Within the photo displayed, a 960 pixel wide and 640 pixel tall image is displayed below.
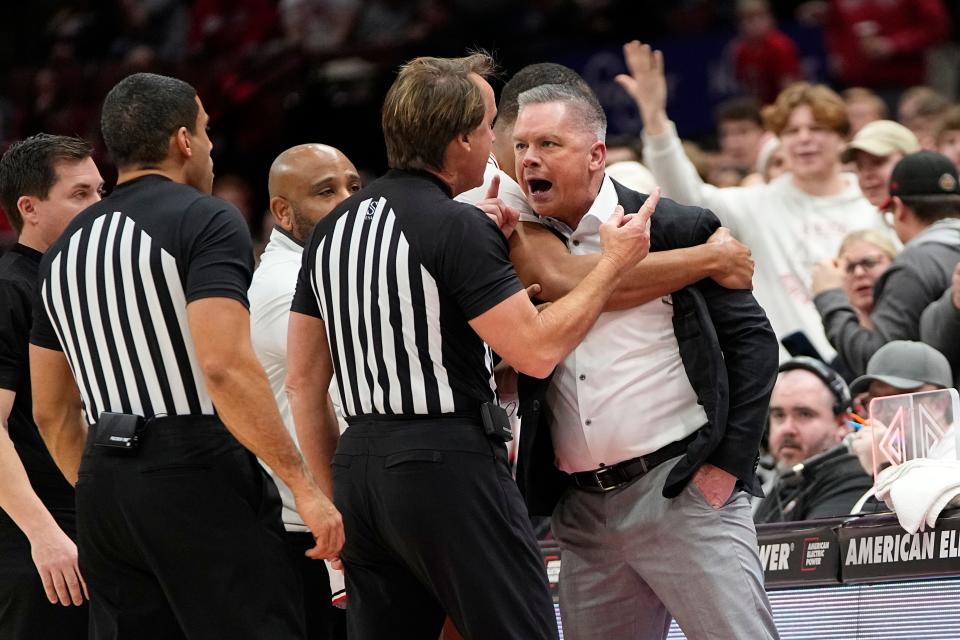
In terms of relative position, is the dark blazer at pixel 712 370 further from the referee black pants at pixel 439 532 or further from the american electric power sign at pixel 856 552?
the american electric power sign at pixel 856 552

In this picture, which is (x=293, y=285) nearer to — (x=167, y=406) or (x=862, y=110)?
(x=167, y=406)

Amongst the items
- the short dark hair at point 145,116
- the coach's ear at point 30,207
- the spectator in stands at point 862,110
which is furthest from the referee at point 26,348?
the spectator in stands at point 862,110

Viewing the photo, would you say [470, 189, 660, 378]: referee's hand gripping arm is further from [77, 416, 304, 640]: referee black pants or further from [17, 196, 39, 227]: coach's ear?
[17, 196, 39, 227]: coach's ear

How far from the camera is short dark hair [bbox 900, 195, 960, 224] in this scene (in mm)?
5988

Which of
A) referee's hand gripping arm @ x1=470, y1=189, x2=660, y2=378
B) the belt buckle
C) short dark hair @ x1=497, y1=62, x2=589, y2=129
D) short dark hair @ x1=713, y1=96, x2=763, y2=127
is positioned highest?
short dark hair @ x1=497, y1=62, x2=589, y2=129

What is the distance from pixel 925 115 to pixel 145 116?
560 centimetres

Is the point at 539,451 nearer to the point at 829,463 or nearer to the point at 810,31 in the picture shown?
the point at 829,463

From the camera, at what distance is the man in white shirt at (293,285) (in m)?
4.39

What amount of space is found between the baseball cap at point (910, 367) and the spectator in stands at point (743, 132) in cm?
384

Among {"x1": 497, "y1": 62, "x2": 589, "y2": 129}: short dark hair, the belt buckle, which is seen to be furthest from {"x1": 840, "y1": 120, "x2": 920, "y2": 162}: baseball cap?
the belt buckle

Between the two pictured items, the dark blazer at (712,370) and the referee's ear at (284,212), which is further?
the referee's ear at (284,212)

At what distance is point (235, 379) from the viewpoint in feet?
11.7

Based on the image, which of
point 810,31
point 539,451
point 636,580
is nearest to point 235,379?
point 539,451

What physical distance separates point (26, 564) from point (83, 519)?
2.41 ft
